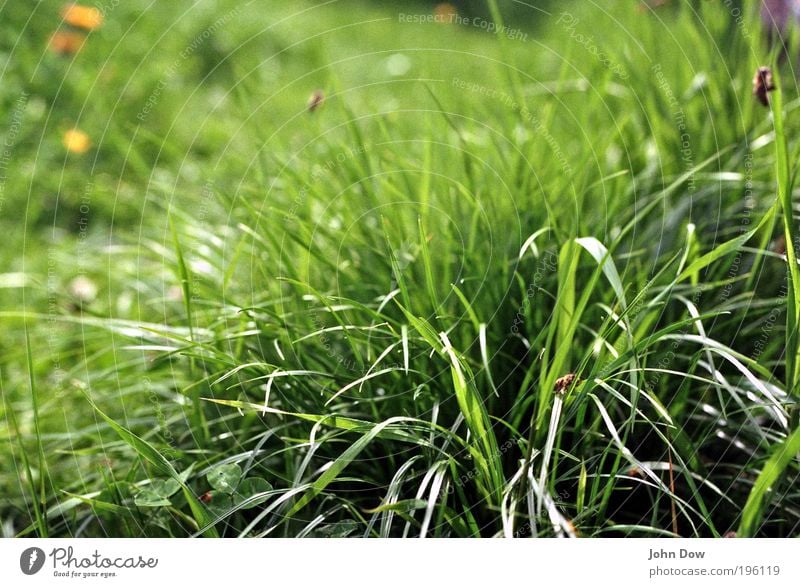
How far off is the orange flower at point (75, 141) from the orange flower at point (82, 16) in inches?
11.3

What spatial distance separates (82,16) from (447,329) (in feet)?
4.74

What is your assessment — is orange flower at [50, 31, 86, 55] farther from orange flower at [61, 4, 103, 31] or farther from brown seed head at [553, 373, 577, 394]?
brown seed head at [553, 373, 577, 394]

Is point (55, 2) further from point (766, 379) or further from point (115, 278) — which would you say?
point (766, 379)

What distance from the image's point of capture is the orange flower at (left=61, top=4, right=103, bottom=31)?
185 centimetres

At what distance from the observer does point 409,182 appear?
1.20 m

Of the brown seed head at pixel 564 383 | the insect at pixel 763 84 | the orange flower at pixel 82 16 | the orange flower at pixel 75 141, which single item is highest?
the orange flower at pixel 82 16

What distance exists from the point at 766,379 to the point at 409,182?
0.59 meters

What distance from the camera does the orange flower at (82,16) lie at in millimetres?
1849
